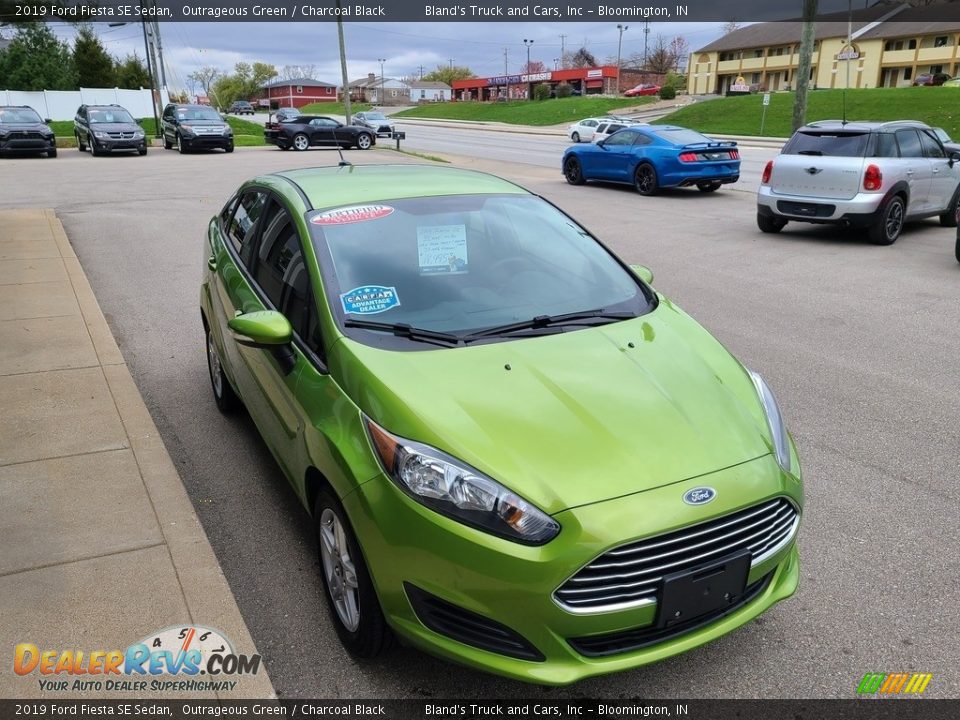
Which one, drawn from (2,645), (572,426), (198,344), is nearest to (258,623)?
(2,645)

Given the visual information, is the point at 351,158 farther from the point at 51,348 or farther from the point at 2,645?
the point at 2,645

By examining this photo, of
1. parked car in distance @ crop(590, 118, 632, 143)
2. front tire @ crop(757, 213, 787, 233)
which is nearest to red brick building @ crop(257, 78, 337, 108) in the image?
parked car in distance @ crop(590, 118, 632, 143)

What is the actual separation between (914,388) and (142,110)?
179 ft

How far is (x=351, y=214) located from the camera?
3.86m

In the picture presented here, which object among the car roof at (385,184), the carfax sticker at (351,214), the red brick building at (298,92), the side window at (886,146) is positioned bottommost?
the side window at (886,146)

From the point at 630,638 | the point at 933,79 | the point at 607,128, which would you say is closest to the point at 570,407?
the point at 630,638

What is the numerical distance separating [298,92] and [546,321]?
13476cm

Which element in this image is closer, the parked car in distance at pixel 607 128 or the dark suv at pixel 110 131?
the dark suv at pixel 110 131

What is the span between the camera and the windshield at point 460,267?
3.48m

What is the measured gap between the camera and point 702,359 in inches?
134

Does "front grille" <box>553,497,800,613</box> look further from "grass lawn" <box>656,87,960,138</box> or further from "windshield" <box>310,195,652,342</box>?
"grass lawn" <box>656,87,960,138</box>

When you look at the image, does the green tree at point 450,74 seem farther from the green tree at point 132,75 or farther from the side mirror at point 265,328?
the side mirror at point 265,328

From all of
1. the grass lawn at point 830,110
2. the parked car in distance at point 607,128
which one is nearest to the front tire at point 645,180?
the parked car in distance at point 607,128

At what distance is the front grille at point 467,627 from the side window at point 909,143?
11266mm
